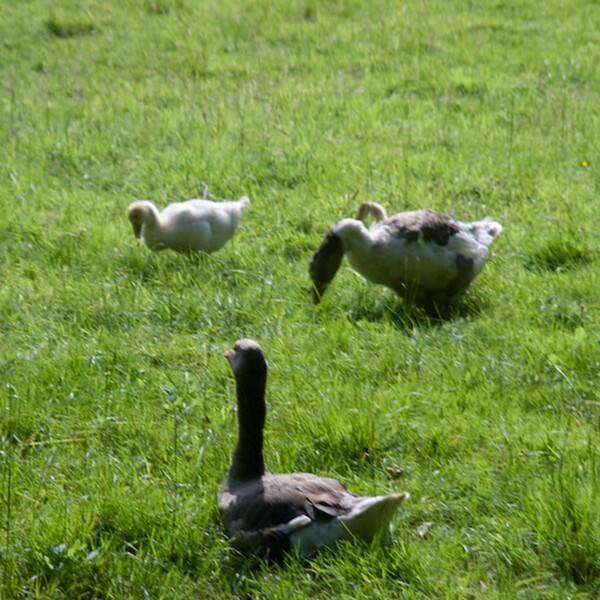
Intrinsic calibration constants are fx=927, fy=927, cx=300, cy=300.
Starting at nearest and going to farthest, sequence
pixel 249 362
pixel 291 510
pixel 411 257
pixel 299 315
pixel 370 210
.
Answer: pixel 291 510
pixel 249 362
pixel 411 257
pixel 299 315
pixel 370 210

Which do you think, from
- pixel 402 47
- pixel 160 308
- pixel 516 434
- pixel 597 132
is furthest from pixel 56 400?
pixel 402 47

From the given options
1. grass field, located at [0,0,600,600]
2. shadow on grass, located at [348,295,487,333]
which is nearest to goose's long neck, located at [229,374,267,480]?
grass field, located at [0,0,600,600]

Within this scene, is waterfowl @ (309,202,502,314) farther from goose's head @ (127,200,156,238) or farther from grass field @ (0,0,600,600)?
goose's head @ (127,200,156,238)

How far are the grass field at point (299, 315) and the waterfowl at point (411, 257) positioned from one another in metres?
0.20

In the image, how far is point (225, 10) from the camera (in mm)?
12219

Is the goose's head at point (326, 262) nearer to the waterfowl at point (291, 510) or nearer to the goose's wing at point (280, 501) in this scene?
the waterfowl at point (291, 510)

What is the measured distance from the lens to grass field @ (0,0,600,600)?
3.58 metres

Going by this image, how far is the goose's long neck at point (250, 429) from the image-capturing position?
376 cm

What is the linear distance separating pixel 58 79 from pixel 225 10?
275cm

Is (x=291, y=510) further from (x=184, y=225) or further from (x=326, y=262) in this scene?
(x=184, y=225)

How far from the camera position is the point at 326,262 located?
566 centimetres

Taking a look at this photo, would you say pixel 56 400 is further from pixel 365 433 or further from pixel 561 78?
pixel 561 78

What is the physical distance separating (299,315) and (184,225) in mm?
1140

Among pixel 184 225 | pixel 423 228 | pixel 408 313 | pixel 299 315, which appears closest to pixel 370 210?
pixel 423 228
